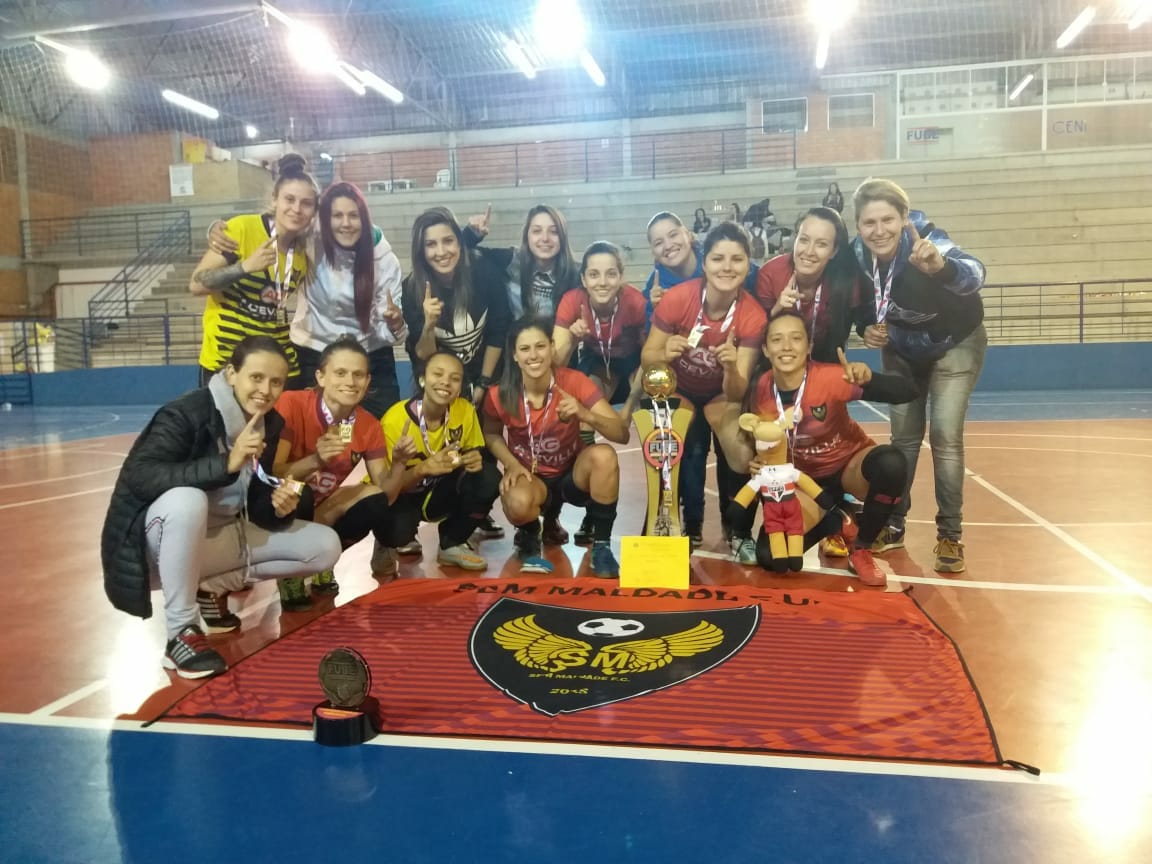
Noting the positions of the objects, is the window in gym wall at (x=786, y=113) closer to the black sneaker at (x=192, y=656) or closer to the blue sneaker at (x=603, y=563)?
the blue sneaker at (x=603, y=563)

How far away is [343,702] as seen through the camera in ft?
6.31

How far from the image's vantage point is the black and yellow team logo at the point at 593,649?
2.15 metres

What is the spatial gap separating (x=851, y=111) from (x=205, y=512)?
18.6 meters

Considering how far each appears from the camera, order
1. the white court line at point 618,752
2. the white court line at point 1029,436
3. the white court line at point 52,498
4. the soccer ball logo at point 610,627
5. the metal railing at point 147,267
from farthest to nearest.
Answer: the metal railing at point 147,267, the white court line at point 1029,436, the white court line at point 52,498, the soccer ball logo at point 610,627, the white court line at point 618,752

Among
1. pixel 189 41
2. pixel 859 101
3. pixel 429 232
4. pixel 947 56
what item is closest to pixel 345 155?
pixel 189 41

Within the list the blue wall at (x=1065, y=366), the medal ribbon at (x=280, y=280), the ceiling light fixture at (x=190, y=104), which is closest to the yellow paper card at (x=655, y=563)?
the medal ribbon at (x=280, y=280)

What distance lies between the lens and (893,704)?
203 centimetres

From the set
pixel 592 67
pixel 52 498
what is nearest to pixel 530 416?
pixel 52 498

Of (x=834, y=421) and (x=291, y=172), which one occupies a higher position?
(x=291, y=172)

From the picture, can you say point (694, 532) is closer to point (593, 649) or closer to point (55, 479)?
point (593, 649)

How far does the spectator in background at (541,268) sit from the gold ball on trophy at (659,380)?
2.34 feet

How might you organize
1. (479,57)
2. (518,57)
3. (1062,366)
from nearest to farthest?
(1062,366) → (518,57) → (479,57)

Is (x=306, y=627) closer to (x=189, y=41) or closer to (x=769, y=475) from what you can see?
(x=769, y=475)

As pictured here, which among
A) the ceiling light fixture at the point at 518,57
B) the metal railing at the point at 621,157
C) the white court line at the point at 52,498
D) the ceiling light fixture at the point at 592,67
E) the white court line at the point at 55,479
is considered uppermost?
the ceiling light fixture at the point at 518,57
